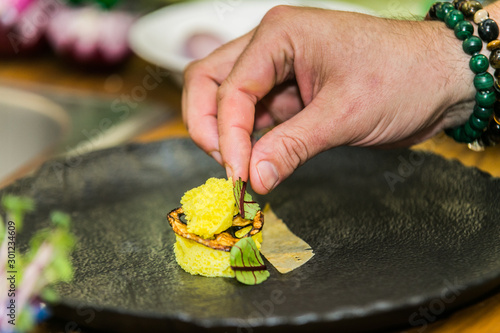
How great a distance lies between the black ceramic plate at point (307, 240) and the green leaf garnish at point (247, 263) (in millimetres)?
24

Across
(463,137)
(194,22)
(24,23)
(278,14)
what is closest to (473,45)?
(463,137)

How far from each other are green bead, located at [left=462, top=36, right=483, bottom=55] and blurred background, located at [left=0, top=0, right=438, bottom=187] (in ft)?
3.26

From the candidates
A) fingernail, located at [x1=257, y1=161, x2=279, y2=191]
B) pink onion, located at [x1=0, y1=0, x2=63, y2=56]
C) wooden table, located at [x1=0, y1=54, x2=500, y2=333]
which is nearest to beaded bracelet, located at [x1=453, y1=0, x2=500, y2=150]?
wooden table, located at [x1=0, y1=54, x2=500, y2=333]

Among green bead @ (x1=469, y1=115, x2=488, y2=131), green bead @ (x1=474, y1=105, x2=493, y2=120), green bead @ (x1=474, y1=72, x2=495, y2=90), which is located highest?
green bead @ (x1=474, y1=72, x2=495, y2=90)

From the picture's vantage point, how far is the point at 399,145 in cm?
144

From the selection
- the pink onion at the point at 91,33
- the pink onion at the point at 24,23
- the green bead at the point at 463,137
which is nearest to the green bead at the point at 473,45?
the green bead at the point at 463,137

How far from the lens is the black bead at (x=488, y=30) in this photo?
127 cm

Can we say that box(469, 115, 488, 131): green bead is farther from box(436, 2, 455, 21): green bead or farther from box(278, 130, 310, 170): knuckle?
box(278, 130, 310, 170): knuckle

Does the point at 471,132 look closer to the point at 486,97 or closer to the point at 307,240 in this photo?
the point at 486,97

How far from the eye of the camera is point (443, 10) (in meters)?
1.37

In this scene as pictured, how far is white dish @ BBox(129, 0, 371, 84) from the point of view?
235 cm

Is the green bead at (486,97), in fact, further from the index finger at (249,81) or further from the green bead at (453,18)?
the index finger at (249,81)

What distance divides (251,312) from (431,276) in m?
0.34

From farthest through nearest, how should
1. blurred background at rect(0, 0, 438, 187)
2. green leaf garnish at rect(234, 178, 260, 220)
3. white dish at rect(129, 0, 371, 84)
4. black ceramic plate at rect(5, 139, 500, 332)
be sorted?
white dish at rect(129, 0, 371, 84) → blurred background at rect(0, 0, 438, 187) → green leaf garnish at rect(234, 178, 260, 220) → black ceramic plate at rect(5, 139, 500, 332)
